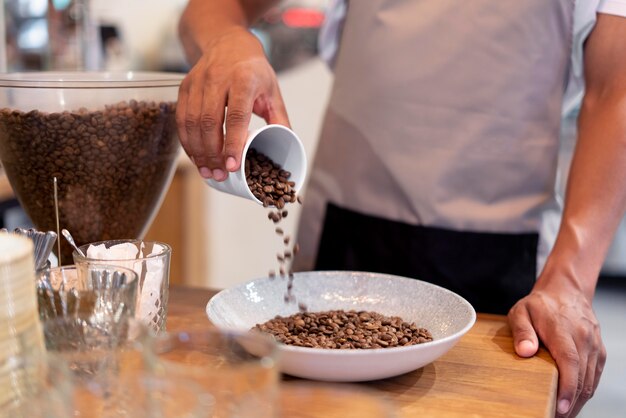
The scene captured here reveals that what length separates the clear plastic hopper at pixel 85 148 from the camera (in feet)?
3.44

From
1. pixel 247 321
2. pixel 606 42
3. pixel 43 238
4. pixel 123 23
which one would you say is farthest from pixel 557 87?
pixel 123 23

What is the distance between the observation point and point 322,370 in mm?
825

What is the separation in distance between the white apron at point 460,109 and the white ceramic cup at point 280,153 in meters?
0.46

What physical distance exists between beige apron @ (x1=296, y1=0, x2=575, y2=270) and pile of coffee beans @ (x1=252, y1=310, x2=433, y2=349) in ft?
1.59

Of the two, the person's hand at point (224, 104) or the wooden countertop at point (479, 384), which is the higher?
the person's hand at point (224, 104)

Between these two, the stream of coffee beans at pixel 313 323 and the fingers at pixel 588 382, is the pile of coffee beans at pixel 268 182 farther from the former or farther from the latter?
the fingers at pixel 588 382

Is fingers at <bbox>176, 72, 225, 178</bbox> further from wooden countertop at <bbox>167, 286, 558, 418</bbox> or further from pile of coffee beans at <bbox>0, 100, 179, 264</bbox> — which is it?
wooden countertop at <bbox>167, 286, 558, 418</bbox>

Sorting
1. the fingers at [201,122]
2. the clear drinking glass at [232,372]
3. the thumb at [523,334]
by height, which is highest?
the fingers at [201,122]

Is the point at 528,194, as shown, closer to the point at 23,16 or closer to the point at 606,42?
the point at 606,42

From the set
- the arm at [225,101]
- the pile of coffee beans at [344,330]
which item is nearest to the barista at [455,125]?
the arm at [225,101]

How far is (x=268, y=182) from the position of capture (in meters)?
1.02

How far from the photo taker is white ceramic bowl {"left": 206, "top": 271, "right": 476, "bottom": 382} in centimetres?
81

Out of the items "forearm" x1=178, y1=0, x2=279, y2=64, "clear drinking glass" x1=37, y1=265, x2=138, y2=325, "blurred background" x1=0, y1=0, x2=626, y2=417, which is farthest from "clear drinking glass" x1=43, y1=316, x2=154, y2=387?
"blurred background" x1=0, y1=0, x2=626, y2=417

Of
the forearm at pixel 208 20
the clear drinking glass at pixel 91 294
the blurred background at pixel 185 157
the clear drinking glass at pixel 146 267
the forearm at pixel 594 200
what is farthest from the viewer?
the blurred background at pixel 185 157
